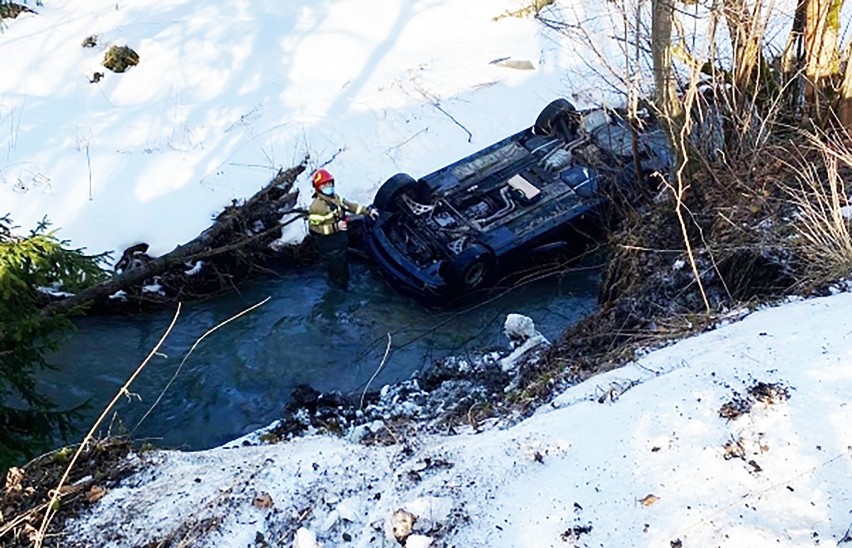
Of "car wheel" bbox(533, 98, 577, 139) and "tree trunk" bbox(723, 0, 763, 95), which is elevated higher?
"tree trunk" bbox(723, 0, 763, 95)

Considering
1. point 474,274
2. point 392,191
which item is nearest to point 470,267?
point 474,274

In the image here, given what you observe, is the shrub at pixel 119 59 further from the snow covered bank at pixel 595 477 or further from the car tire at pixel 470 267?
the snow covered bank at pixel 595 477

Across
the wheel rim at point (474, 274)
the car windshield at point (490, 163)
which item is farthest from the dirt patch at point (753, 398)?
the car windshield at point (490, 163)

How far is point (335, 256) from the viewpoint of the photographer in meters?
9.43

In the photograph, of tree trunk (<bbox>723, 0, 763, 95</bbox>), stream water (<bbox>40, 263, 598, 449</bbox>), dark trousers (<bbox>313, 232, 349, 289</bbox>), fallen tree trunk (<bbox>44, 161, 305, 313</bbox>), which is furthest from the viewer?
dark trousers (<bbox>313, 232, 349, 289</bbox>)

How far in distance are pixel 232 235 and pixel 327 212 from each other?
60.8 inches

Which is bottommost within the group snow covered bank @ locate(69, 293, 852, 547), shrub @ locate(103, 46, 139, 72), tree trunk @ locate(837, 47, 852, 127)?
snow covered bank @ locate(69, 293, 852, 547)

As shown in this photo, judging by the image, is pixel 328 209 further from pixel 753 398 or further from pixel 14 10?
pixel 14 10

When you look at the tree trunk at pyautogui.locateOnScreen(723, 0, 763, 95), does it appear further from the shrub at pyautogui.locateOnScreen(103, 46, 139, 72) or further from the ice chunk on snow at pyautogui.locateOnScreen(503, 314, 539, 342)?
the shrub at pyautogui.locateOnScreen(103, 46, 139, 72)

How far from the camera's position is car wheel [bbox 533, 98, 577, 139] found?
952 cm

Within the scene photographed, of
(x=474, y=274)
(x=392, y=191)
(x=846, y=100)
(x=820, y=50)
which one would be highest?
(x=820, y=50)

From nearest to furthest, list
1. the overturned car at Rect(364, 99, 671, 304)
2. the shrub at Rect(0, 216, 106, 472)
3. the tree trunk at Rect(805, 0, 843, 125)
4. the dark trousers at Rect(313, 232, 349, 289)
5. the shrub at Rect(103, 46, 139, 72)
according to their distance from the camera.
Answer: the shrub at Rect(0, 216, 106, 472), the tree trunk at Rect(805, 0, 843, 125), the overturned car at Rect(364, 99, 671, 304), the dark trousers at Rect(313, 232, 349, 289), the shrub at Rect(103, 46, 139, 72)

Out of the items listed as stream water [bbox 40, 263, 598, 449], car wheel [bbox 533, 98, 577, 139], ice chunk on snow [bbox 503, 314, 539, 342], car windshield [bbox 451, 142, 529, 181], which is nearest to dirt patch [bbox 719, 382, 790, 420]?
ice chunk on snow [bbox 503, 314, 539, 342]

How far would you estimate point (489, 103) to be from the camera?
11.4 metres
